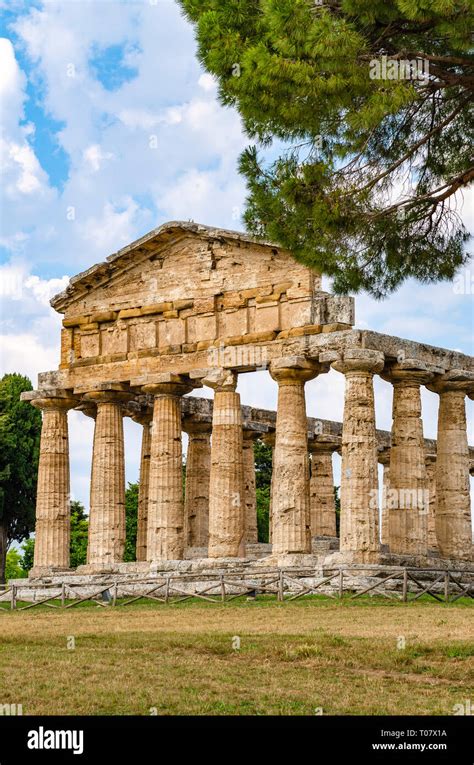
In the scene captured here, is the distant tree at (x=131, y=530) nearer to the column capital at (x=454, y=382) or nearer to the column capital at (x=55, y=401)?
the column capital at (x=55, y=401)

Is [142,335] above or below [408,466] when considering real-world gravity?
above

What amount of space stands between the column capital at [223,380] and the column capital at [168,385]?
170cm

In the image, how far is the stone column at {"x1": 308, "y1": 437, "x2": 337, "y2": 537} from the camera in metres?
54.1

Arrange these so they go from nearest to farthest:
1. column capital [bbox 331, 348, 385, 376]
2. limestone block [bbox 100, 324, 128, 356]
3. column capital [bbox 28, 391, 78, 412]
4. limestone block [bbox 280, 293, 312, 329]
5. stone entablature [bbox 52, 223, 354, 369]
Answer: column capital [bbox 331, 348, 385, 376] → limestone block [bbox 280, 293, 312, 329] → stone entablature [bbox 52, 223, 354, 369] → limestone block [bbox 100, 324, 128, 356] → column capital [bbox 28, 391, 78, 412]

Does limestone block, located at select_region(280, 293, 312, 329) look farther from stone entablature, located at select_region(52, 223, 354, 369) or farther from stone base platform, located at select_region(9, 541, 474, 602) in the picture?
stone base platform, located at select_region(9, 541, 474, 602)

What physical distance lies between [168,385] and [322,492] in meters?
13.3

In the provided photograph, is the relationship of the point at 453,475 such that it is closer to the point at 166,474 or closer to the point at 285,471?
the point at 285,471

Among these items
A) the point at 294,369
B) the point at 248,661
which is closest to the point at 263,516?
the point at 294,369

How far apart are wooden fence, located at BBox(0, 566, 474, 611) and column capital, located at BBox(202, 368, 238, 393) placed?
20.3 feet

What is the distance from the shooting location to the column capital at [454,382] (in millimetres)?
42500

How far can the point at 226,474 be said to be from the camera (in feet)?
137

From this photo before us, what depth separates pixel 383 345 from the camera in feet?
132

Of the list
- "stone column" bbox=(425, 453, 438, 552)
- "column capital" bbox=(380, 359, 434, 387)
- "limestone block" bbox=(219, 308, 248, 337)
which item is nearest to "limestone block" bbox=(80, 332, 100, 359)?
"limestone block" bbox=(219, 308, 248, 337)

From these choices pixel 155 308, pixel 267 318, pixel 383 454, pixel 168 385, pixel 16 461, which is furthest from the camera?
pixel 16 461
